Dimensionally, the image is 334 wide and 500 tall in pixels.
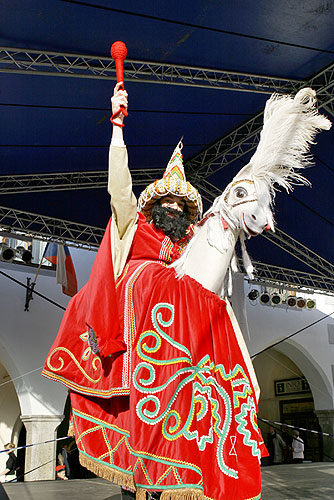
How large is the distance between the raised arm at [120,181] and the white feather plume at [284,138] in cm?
53

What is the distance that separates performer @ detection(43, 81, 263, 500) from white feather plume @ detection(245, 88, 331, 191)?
49cm

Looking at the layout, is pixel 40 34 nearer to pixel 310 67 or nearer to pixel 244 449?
pixel 310 67

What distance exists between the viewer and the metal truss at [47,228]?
23.8 feet

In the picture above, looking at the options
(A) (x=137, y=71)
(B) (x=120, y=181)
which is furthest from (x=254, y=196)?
(A) (x=137, y=71)

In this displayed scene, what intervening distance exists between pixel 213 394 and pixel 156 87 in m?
3.84

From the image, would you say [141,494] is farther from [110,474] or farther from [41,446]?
[41,446]

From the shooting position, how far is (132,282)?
215 cm

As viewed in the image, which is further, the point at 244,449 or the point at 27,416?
the point at 27,416

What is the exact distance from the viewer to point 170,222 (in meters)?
2.40

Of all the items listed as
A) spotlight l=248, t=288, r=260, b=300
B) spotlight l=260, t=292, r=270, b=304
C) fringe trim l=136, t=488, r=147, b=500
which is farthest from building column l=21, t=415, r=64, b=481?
fringe trim l=136, t=488, r=147, b=500

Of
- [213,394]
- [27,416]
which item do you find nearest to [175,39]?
[213,394]

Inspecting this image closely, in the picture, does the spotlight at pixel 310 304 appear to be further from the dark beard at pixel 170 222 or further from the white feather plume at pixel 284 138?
the white feather plume at pixel 284 138

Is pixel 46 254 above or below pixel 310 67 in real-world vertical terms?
below

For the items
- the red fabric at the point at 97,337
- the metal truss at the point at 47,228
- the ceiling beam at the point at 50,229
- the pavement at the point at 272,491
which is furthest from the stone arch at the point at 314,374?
the red fabric at the point at 97,337
